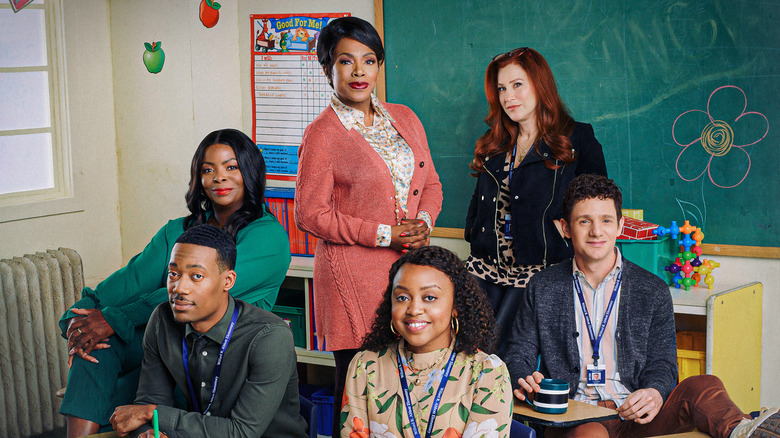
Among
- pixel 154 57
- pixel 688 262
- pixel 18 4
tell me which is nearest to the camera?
pixel 688 262

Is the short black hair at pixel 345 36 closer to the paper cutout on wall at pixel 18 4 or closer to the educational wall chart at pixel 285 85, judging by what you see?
the educational wall chart at pixel 285 85

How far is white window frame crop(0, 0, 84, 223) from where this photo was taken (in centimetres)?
400

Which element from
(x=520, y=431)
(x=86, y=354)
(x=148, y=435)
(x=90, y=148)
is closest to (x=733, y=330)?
(x=520, y=431)

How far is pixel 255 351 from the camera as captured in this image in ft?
6.73

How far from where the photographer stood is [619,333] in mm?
2281

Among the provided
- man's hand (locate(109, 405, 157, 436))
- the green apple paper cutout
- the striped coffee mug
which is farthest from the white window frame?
the striped coffee mug

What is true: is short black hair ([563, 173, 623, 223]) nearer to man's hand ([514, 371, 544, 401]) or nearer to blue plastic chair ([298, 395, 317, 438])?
man's hand ([514, 371, 544, 401])

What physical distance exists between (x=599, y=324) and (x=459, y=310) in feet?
1.74

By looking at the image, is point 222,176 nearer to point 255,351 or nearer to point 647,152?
point 255,351

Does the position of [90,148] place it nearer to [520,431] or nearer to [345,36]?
[345,36]

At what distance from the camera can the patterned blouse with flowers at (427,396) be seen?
1.88 metres

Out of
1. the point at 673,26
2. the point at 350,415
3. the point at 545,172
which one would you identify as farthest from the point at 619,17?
the point at 350,415

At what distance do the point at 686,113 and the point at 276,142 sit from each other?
201cm

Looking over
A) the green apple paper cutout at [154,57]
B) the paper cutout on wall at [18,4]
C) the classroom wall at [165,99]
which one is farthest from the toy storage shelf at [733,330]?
the paper cutout on wall at [18,4]
